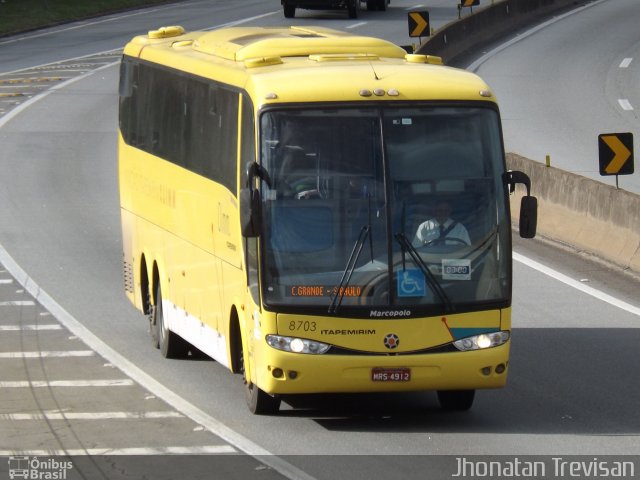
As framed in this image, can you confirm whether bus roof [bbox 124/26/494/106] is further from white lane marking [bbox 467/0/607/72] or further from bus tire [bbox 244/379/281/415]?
white lane marking [bbox 467/0/607/72]

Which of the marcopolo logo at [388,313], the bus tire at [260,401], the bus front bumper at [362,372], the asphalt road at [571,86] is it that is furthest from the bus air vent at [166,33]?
the asphalt road at [571,86]

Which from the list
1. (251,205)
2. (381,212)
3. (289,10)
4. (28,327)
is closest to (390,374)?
(381,212)

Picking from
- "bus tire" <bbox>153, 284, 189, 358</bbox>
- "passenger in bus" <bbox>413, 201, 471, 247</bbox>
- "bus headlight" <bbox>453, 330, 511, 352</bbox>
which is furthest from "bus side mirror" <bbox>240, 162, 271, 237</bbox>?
"bus tire" <bbox>153, 284, 189, 358</bbox>

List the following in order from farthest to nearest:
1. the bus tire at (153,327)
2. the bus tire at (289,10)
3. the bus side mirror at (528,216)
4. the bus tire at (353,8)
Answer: the bus tire at (289,10) < the bus tire at (353,8) < the bus tire at (153,327) < the bus side mirror at (528,216)

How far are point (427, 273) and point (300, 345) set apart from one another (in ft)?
3.71

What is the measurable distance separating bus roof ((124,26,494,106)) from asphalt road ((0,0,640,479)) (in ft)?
8.60

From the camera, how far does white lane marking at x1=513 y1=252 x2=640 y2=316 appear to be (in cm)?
1762

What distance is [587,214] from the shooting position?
20844 millimetres

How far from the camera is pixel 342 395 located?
45.8 feet

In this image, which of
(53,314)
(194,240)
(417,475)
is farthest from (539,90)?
(417,475)

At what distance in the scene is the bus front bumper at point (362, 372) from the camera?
12188 mm

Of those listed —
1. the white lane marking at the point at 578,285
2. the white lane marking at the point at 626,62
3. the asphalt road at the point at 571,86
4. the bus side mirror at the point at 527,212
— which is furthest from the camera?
the white lane marking at the point at 626,62

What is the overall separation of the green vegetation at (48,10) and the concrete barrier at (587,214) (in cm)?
3505

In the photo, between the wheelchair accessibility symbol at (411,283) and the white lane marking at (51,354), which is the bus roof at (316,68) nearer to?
the wheelchair accessibility symbol at (411,283)
